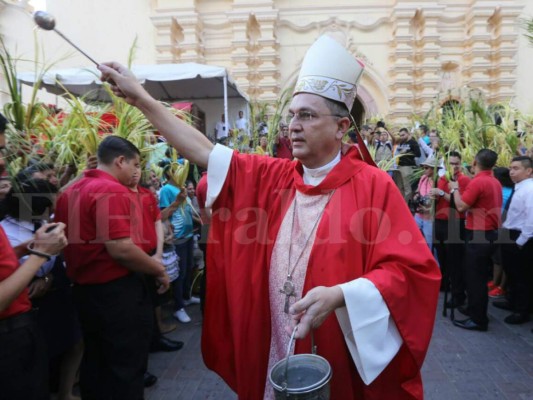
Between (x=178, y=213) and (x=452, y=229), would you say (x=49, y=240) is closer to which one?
(x=178, y=213)

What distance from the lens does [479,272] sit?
4.83m

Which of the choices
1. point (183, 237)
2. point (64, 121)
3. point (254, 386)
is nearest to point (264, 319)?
point (254, 386)

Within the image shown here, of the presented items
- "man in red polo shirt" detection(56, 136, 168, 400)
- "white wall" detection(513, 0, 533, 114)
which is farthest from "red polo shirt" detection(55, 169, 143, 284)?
"white wall" detection(513, 0, 533, 114)

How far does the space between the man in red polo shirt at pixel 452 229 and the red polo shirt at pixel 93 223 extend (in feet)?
13.5

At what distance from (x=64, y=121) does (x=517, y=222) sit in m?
5.01

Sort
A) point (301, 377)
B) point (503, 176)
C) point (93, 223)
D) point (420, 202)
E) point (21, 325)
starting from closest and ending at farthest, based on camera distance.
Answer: point (301, 377) → point (21, 325) → point (93, 223) → point (503, 176) → point (420, 202)

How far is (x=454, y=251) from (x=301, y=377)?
15.4ft

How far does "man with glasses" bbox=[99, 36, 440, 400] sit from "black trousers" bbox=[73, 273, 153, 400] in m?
1.00

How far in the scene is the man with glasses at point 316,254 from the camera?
1.60 meters

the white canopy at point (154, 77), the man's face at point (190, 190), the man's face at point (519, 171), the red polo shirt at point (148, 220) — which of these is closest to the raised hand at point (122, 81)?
the red polo shirt at point (148, 220)

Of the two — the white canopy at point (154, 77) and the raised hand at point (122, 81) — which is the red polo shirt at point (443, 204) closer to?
the raised hand at point (122, 81)

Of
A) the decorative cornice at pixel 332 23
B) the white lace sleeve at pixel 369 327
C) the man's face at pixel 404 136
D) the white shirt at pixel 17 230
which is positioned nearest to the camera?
the white lace sleeve at pixel 369 327

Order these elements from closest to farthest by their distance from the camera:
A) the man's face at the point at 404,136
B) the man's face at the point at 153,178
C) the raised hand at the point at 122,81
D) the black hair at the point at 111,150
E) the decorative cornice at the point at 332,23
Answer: the raised hand at the point at 122,81, the black hair at the point at 111,150, the man's face at the point at 153,178, the man's face at the point at 404,136, the decorative cornice at the point at 332,23

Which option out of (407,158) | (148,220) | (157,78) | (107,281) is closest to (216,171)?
(107,281)
